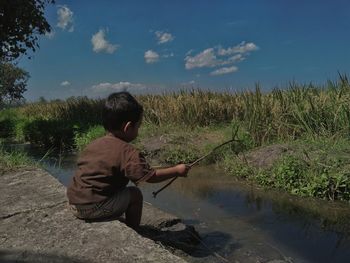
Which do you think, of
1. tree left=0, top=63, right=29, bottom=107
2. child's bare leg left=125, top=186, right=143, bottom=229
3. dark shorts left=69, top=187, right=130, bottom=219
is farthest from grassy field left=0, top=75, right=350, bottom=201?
tree left=0, top=63, right=29, bottom=107

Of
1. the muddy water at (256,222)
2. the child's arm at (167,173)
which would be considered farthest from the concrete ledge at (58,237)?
the muddy water at (256,222)

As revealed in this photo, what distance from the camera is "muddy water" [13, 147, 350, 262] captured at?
4957 millimetres

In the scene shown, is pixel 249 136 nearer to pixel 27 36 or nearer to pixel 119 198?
pixel 119 198

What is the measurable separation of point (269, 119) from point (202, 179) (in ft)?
8.37

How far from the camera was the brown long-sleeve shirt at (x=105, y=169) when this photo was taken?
Answer: 358 centimetres

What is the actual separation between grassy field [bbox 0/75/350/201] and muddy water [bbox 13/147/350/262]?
0.40 metres

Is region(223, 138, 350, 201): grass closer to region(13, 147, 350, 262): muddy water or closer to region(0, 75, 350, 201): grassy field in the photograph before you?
region(0, 75, 350, 201): grassy field

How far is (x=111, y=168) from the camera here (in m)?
3.68

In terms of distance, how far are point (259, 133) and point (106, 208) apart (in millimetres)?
7565

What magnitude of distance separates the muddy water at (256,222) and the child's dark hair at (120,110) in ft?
5.46

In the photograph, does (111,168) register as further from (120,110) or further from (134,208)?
(134,208)

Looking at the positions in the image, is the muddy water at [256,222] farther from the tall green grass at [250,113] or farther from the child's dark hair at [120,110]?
the tall green grass at [250,113]

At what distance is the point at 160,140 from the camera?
1282 cm

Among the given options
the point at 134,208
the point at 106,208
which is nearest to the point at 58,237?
the point at 106,208
